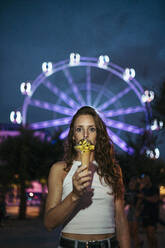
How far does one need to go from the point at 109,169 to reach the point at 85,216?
38cm

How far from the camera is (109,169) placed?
7.54 ft

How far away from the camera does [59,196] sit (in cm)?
209

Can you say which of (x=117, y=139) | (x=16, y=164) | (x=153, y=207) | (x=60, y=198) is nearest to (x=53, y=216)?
(x=60, y=198)

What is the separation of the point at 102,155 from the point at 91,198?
370 millimetres

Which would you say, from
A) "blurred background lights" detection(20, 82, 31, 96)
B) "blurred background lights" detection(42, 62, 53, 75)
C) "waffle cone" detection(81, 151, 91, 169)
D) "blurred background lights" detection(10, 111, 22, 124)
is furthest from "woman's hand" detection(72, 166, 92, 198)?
"blurred background lights" detection(42, 62, 53, 75)

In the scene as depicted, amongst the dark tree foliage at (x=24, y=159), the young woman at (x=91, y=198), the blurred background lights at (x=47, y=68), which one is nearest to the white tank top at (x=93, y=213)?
the young woman at (x=91, y=198)

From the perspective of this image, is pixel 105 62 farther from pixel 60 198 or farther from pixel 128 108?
pixel 60 198

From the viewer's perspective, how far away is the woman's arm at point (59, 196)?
1.54 metres

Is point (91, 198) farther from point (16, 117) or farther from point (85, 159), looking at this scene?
point (16, 117)

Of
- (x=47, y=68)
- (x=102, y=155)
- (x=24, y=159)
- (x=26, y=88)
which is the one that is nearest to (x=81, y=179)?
(x=102, y=155)

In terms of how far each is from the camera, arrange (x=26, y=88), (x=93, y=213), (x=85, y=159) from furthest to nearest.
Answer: (x=26, y=88) → (x=93, y=213) → (x=85, y=159)

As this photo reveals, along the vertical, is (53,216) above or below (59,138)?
below

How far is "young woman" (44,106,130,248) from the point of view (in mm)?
2029

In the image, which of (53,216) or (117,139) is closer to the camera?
(53,216)
